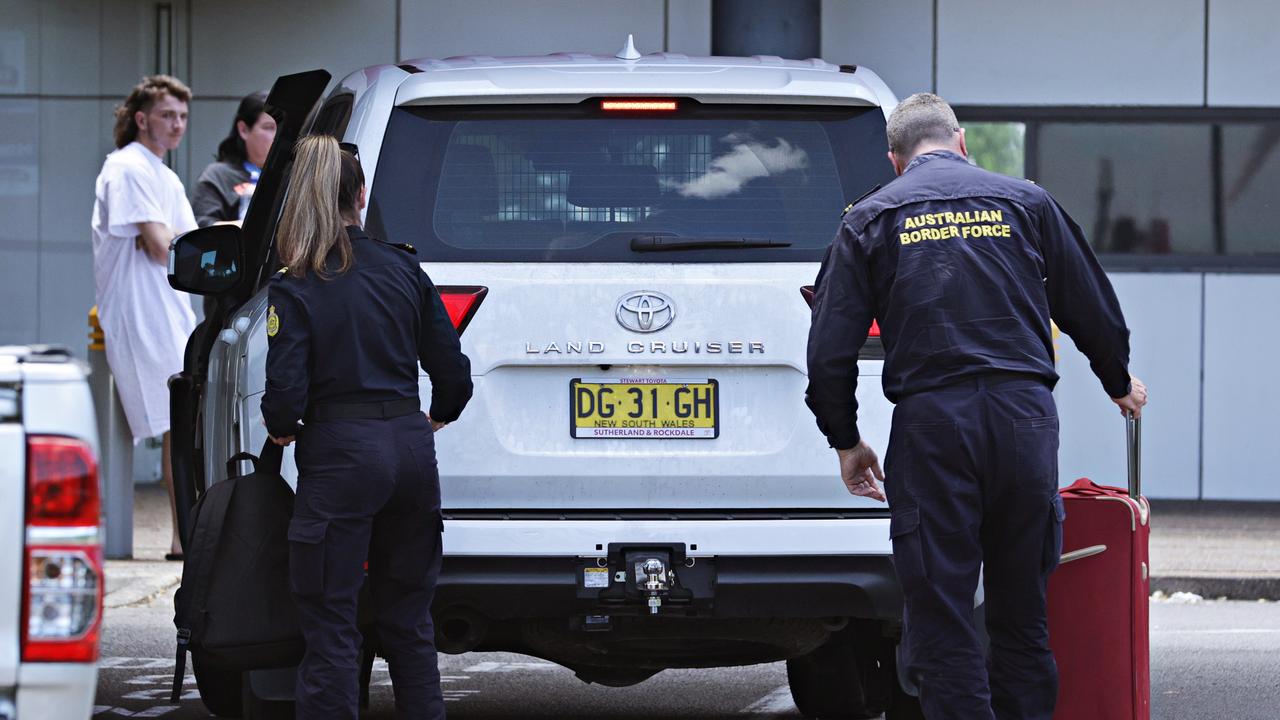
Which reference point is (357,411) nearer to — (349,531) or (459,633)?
(349,531)

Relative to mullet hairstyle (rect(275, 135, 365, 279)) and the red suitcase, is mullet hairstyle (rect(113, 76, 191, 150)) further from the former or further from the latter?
the red suitcase

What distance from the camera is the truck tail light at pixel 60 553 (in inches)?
138

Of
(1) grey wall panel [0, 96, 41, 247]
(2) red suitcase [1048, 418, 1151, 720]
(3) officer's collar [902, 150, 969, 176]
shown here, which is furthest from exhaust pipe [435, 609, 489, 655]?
(1) grey wall panel [0, 96, 41, 247]

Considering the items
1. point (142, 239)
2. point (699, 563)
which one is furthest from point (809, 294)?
point (142, 239)

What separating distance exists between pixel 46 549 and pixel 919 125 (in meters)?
2.54

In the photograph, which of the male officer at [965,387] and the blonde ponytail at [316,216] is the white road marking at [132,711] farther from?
the male officer at [965,387]

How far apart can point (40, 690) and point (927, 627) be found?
2.19 metres

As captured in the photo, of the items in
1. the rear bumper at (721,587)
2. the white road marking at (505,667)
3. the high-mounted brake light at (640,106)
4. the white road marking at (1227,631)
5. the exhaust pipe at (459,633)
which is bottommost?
the white road marking at (505,667)

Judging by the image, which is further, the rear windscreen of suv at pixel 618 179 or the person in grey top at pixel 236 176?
A: the person in grey top at pixel 236 176

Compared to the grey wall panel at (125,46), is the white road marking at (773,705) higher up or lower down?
lower down

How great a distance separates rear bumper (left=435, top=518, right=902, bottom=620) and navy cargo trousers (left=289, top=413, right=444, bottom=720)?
138mm

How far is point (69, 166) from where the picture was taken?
547 inches

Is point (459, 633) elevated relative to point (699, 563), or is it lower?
lower

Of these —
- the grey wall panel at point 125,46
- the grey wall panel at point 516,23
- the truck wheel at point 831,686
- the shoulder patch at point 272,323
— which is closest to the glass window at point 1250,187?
the grey wall panel at point 516,23
